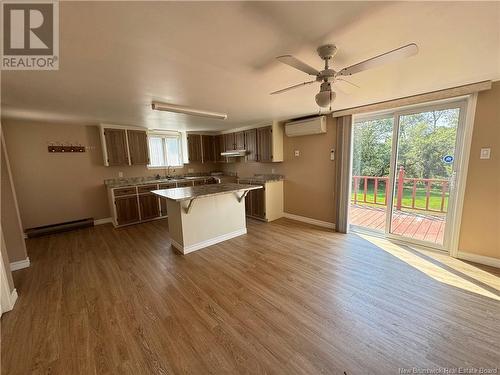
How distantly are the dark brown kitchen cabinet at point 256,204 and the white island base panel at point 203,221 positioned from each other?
91cm

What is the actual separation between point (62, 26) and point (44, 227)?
4.57 meters

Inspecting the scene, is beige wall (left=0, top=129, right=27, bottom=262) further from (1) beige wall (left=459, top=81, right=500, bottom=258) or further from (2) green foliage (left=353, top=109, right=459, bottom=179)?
(1) beige wall (left=459, top=81, right=500, bottom=258)

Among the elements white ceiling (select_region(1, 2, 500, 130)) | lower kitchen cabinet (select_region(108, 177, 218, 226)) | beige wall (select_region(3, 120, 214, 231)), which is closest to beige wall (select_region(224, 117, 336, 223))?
white ceiling (select_region(1, 2, 500, 130))

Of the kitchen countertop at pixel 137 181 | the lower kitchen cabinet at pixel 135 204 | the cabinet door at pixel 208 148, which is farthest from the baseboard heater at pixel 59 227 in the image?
the cabinet door at pixel 208 148

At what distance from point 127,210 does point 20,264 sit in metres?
1.89

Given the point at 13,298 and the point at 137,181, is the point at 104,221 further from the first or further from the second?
the point at 13,298

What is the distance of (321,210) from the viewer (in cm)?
430

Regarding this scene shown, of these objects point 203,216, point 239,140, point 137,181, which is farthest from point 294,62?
point 137,181

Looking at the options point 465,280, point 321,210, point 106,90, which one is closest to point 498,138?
point 465,280

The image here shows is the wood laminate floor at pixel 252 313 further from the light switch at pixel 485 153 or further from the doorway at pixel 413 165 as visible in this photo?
the light switch at pixel 485 153

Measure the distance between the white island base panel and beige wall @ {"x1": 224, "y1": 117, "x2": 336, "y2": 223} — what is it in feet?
5.15

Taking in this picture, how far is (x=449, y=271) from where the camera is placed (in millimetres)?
2484

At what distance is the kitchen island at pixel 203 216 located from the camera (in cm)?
307

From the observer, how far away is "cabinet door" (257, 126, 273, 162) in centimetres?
468
